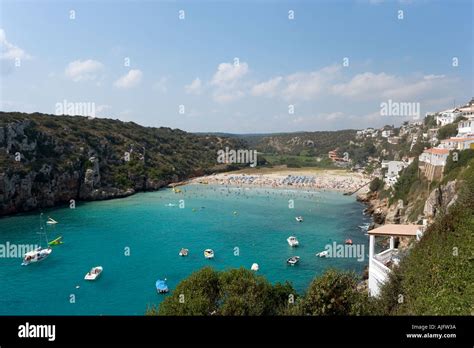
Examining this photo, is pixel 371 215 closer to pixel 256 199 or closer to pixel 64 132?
pixel 256 199

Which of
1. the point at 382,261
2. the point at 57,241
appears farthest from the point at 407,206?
the point at 57,241

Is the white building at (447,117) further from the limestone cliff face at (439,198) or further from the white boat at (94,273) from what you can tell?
the white boat at (94,273)

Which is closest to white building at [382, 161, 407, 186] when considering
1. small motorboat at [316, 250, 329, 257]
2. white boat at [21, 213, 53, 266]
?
small motorboat at [316, 250, 329, 257]

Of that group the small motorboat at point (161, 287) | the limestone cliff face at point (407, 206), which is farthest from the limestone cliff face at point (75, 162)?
the limestone cliff face at point (407, 206)

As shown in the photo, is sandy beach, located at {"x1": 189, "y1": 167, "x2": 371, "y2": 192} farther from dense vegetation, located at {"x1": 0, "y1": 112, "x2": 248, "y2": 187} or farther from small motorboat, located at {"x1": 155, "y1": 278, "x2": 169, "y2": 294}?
small motorboat, located at {"x1": 155, "y1": 278, "x2": 169, "y2": 294}
